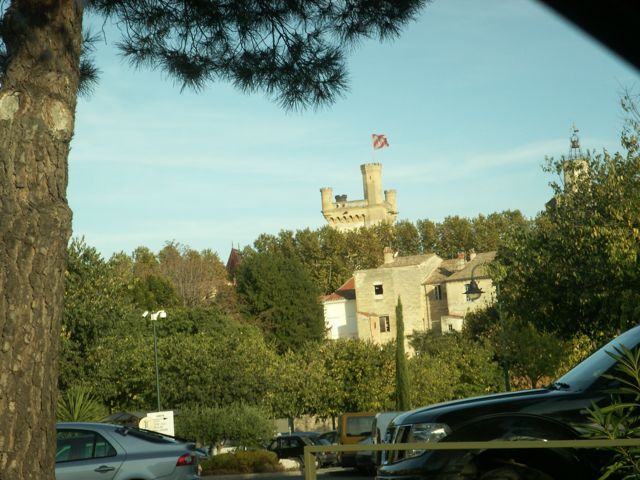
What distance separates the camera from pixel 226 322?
73.1 meters

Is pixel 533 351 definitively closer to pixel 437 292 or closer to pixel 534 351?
pixel 534 351

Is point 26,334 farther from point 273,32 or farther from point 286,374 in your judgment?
point 286,374

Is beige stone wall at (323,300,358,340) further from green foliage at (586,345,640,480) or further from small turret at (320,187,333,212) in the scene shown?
green foliage at (586,345,640,480)

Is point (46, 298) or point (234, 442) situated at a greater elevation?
point (46, 298)

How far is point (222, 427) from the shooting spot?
3966cm

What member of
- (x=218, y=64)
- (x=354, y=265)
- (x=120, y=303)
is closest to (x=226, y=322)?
(x=120, y=303)

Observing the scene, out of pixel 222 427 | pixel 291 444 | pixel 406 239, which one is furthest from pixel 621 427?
pixel 406 239

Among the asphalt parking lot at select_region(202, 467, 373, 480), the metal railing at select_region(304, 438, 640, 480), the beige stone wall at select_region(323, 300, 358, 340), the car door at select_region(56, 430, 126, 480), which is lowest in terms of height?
A: the asphalt parking lot at select_region(202, 467, 373, 480)

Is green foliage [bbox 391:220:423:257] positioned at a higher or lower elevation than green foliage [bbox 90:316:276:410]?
higher

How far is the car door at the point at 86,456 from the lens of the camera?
43.7 ft

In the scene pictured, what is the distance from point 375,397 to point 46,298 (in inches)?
2206

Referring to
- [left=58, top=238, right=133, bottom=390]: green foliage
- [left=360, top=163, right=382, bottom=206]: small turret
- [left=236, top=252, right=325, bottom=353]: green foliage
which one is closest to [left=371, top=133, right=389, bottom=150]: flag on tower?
[left=360, top=163, right=382, bottom=206]: small turret

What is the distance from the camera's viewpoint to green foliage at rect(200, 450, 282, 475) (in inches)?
1331

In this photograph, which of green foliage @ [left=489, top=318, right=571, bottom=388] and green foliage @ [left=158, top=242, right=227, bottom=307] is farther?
green foliage @ [left=158, top=242, right=227, bottom=307]
